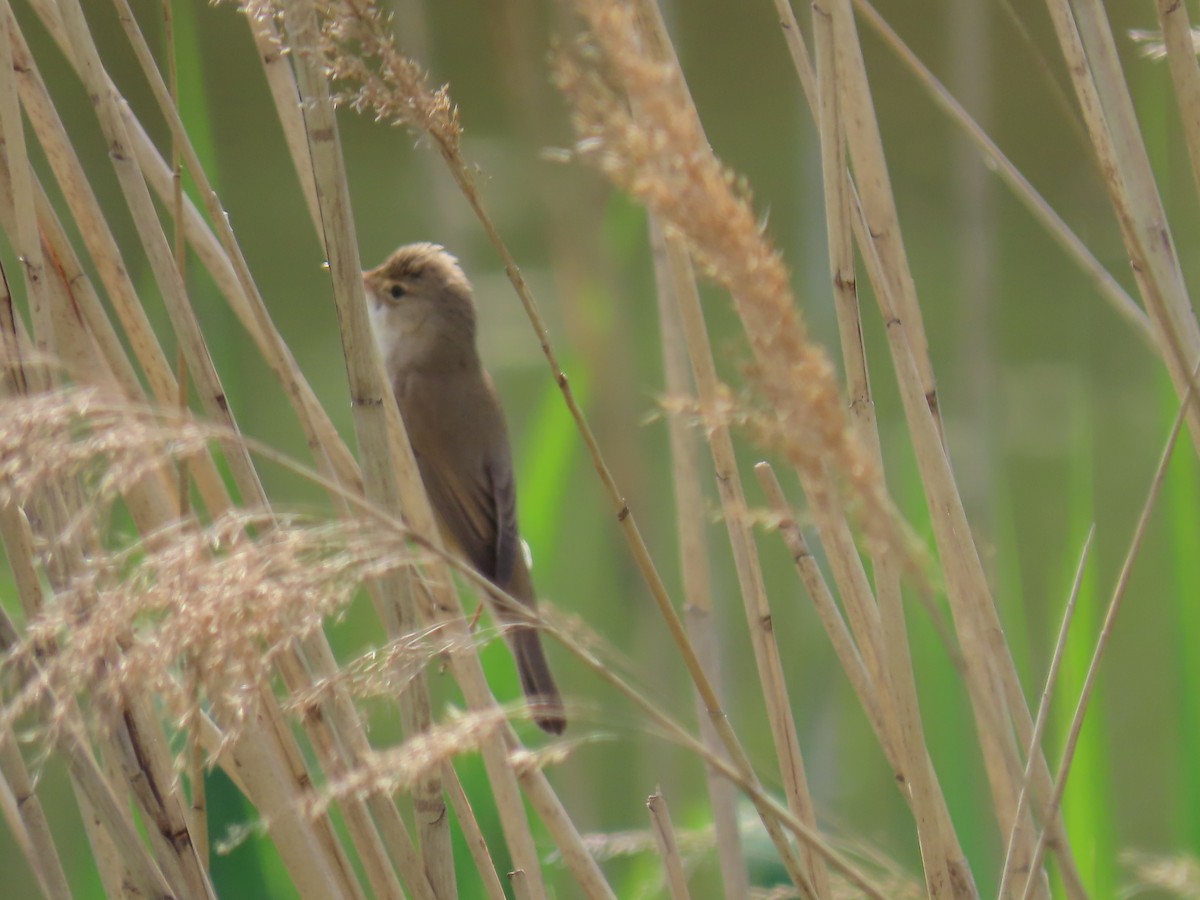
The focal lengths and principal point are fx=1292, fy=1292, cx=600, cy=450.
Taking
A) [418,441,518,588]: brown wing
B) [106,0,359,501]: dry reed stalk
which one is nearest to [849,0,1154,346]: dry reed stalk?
[106,0,359,501]: dry reed stalk

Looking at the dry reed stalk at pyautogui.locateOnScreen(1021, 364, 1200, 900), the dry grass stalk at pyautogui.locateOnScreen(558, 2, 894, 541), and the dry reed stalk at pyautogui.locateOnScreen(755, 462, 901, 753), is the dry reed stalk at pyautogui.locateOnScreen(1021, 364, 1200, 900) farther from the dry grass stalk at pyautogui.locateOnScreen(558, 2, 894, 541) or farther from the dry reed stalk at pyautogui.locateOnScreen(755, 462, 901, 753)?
the dry reed stalk at pyautogui.locateOnScreen(755, 462, 901, 753)

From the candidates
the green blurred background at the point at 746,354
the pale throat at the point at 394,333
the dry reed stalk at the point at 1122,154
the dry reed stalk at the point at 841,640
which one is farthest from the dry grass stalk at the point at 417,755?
the pale throat at the point at 394,333

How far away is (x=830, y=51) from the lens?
0.87 m

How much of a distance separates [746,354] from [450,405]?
0.54m

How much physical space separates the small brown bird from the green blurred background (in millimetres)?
75

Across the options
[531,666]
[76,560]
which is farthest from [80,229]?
[531,666]

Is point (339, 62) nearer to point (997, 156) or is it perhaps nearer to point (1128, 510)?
point (997, 156)

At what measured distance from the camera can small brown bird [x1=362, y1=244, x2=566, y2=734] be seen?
6.92ft

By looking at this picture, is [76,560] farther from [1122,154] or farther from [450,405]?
[450,405]

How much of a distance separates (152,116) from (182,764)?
3.10 metres

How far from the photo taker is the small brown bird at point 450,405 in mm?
2109

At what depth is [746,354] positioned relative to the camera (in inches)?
78.6

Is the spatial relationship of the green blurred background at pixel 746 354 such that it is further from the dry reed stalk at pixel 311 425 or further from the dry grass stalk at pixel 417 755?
the dry grass stalk at pixel 417 755

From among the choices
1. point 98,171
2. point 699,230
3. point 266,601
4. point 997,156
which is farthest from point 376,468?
point 98,171
